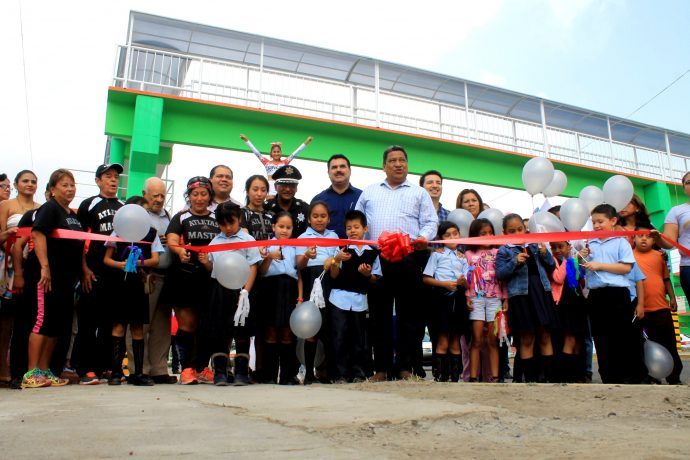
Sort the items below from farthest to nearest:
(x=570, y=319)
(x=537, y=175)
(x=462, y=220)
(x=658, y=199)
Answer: (x=658, y=199)
(x=537, y=175)
(x=462, y=220)
(x=570, y=319)

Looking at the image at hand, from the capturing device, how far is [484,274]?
455 centimetres

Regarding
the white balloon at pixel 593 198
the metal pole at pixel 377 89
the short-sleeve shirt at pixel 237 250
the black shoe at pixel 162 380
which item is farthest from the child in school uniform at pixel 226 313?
the metal pole at pixel 377 89

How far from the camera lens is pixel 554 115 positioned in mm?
14023

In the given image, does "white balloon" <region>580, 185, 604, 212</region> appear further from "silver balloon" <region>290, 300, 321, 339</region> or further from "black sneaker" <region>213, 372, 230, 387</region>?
"black sneaker" <region>213, 372, 230, 387</region>

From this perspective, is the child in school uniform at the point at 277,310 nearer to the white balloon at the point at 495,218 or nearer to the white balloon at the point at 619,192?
the white balloon at the point at 495,218

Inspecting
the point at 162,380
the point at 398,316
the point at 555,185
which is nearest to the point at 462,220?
the point at 398,316

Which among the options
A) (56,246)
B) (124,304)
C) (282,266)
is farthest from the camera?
(282,266)

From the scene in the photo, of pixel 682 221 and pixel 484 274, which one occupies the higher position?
pixel 682 221

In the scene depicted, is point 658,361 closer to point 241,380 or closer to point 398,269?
point 398,269

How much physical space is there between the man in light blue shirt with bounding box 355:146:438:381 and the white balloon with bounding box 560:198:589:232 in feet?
3.41

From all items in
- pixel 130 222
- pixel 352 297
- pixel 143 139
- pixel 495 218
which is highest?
pixel 143 139

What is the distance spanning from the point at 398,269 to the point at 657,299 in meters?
2.16

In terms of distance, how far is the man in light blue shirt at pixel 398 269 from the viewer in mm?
4176

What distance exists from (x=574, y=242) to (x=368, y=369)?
1.92m
